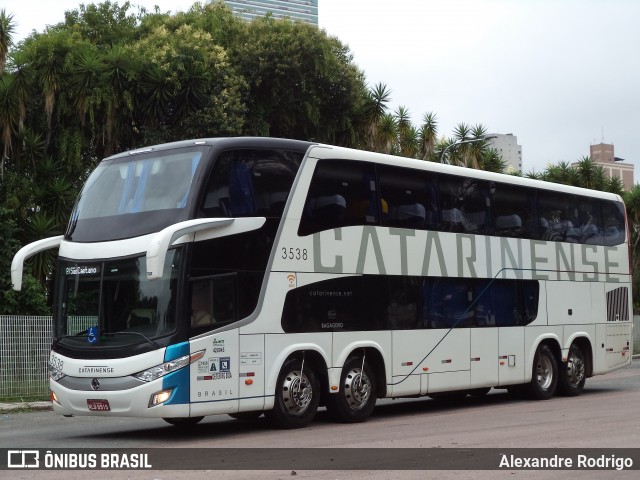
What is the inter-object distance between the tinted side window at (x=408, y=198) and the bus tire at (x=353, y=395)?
2.45 meters

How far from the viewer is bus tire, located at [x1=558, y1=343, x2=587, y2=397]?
21.1 metres

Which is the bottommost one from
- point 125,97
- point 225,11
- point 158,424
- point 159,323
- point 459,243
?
point 158,424

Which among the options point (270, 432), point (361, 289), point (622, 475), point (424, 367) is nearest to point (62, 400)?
point (270, 432)

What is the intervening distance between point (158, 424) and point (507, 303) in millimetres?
7102

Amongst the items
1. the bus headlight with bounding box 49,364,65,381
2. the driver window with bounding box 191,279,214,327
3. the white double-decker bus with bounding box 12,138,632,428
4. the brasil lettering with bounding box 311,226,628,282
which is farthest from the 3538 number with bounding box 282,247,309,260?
the bus headlight with bounding box 49,364,65,381

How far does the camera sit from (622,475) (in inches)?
399

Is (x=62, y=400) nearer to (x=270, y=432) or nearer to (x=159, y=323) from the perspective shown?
(x=159, y=323)

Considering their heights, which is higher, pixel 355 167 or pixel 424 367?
pixel 355 167

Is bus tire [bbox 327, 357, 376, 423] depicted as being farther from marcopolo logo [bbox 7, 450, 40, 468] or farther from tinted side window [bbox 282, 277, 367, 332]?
marcopolo logo [bbox 7, 450, 40, 468]

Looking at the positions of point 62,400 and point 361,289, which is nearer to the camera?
point 62,400

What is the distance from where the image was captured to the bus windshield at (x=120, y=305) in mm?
13375

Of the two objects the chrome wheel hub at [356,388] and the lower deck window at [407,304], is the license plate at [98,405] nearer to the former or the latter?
the lower deck window at [407,304]

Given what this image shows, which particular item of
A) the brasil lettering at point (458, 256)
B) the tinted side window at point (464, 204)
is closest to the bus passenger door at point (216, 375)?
the brasil lettering at point (458, 256)

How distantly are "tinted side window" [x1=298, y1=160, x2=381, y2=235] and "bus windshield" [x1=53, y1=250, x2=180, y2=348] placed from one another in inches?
103
